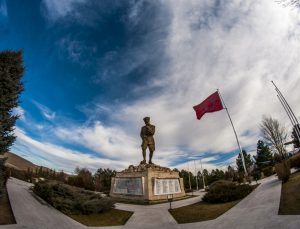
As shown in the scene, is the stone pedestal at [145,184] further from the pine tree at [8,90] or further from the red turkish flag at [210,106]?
the pine tree at [8,90]

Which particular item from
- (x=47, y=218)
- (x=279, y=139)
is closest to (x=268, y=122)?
(x=279, y=139)

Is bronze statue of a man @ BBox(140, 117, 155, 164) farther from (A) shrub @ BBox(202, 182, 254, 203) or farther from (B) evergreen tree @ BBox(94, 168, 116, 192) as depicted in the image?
(B) evergreen tree @ BBox(94, 168, 116, 192)

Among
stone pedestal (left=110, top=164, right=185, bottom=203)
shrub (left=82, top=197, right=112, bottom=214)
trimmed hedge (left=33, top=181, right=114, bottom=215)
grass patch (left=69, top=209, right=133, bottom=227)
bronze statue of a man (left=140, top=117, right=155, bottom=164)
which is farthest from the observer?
bronze statue of a man (left=140, top=117, right=155, bottom=164)

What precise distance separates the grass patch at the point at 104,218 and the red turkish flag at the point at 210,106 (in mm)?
11204

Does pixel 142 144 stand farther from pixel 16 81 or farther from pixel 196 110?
pixel 16 81

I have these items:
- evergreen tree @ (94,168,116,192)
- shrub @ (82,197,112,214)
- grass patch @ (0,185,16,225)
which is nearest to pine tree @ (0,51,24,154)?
grass patch @ (0,185,16,225)

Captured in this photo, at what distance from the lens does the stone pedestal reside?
17.6 metres

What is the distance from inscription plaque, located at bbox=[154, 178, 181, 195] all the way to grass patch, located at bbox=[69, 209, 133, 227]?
5.91 meters

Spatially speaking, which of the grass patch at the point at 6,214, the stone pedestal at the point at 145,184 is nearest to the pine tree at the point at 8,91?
the grass patch at the point at 6,214

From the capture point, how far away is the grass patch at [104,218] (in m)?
9.93

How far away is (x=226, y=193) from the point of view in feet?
45.7

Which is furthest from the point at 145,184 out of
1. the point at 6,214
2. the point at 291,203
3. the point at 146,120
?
the point at 291,203

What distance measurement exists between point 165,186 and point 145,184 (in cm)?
279

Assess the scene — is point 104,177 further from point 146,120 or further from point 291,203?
point 291,203
